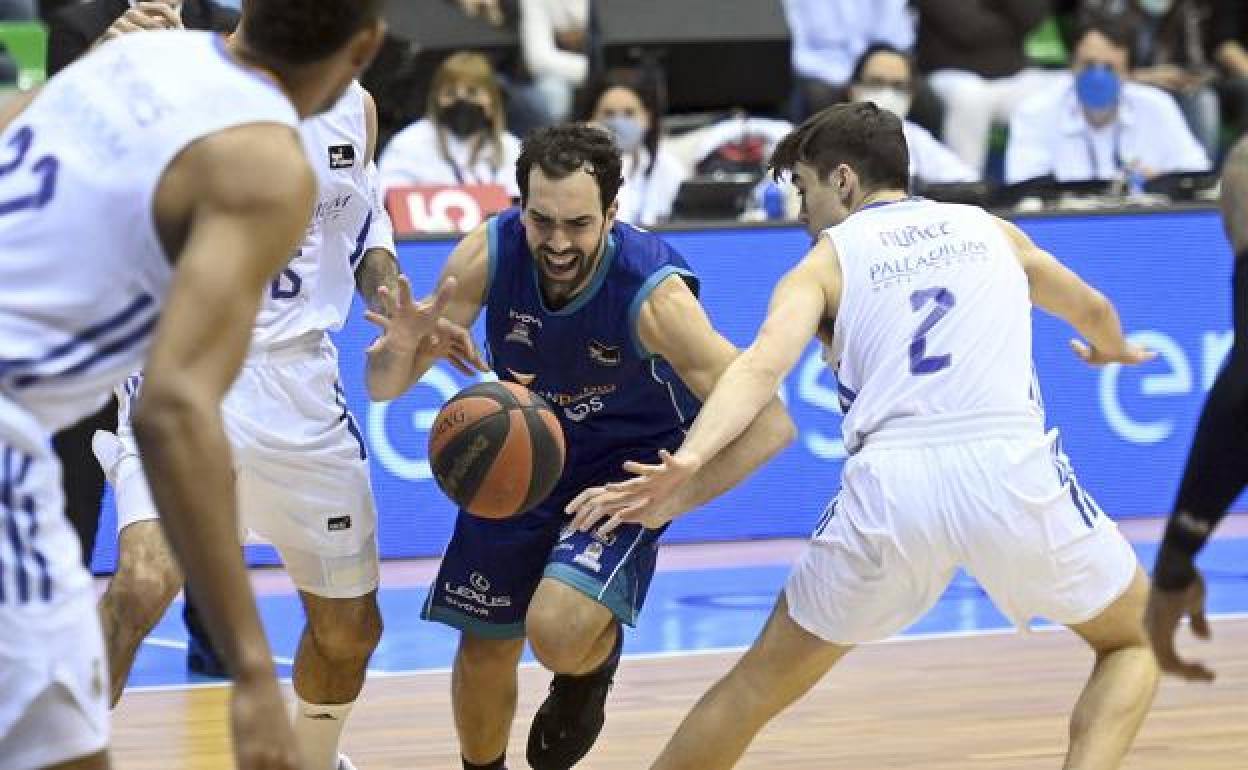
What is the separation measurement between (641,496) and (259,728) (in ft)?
6.55

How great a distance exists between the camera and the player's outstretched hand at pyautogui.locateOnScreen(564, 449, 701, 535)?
464 centimetres

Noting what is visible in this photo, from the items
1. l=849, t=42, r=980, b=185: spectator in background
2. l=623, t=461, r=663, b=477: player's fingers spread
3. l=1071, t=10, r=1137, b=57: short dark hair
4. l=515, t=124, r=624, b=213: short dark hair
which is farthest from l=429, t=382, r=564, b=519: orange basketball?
l=1071, t=10, r=1137, b=57: short dark hair

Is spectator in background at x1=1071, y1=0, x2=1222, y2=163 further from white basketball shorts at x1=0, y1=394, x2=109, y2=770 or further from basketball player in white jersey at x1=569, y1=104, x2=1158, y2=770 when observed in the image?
white basketball shorts at x1=0, y1=394, x2=109, y2=770

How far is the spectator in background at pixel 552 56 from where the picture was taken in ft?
37.7

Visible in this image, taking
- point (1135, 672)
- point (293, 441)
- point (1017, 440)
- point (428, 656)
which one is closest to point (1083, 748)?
point (1135, 672)

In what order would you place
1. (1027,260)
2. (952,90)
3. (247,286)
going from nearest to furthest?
(247,286) < (1027,260) < (952,90)

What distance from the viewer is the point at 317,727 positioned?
18.1 feet

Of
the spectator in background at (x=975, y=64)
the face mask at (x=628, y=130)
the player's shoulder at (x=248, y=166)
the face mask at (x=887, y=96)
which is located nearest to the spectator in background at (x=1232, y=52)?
the spectator in background at (x=975, y=64)

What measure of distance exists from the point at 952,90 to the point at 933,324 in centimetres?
766

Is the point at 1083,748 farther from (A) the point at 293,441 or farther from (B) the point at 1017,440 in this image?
(A) the point at 293,441

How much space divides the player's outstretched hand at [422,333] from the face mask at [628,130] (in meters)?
5.19

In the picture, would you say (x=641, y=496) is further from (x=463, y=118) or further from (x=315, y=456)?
(x=463, y=118)

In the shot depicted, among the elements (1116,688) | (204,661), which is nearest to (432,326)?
(1116,688)

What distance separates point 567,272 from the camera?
17.2 ft
